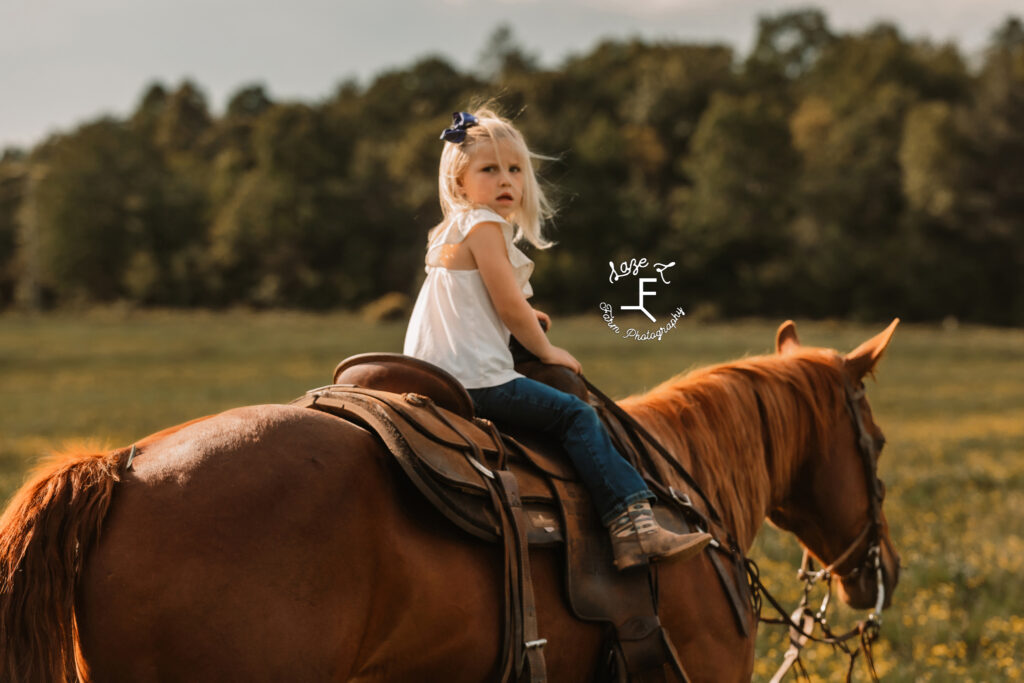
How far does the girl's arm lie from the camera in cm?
340

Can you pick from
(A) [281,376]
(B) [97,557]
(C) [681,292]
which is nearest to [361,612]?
(B) [97,557]

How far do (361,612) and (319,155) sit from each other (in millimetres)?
74831

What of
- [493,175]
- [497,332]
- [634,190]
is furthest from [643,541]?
[634,190]

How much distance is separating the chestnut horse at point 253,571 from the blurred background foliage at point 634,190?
23.4 metres

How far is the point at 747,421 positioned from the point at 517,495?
5.83ft

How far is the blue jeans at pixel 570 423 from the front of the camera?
A: 3.33 m

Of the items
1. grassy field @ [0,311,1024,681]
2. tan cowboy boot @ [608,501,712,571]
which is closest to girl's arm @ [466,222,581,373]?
tan cowboy boot @ [608,501,712,571]

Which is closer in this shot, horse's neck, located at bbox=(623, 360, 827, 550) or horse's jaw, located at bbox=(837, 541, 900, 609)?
horse's neck, located at bbox=(623, 360, 827, 550)

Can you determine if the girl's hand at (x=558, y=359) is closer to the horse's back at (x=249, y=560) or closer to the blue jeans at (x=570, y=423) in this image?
the blue jeans at (x=570, y=423)

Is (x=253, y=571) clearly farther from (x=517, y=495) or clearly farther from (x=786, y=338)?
(x=786, y=338)

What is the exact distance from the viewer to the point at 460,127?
3631 millimetres

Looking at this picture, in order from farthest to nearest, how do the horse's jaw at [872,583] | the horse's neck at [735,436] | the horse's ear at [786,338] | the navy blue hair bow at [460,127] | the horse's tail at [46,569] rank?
the horse's ear at [786,338] → the horse's jaw at [872,583] → the horse's neck at [735,436] → the navy blue hair bow at [460,127] → the horse's tail at [46,569]

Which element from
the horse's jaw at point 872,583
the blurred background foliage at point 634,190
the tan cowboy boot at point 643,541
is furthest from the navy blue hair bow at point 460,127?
the blurred background foliage at point 634,190

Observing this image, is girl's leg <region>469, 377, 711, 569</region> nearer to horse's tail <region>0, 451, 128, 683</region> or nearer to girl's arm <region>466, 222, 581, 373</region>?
girl's arm <region>466, 222, 581, 373</region>
